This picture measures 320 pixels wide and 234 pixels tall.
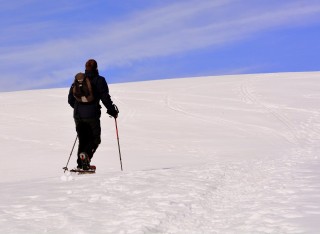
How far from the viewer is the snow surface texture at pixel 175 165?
4961 mm

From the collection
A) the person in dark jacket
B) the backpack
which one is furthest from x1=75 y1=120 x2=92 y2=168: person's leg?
the backpack

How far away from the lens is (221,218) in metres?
5.16

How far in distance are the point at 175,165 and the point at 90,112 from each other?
3.03m

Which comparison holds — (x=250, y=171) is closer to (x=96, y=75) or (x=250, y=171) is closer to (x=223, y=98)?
(x=96, y=75)

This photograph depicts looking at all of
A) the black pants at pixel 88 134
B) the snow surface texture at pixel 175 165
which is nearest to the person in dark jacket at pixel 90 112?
the black pants at pixel 88 134

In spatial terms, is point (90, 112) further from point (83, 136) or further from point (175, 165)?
point (175, 165)

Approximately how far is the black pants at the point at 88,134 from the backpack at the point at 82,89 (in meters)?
0.42

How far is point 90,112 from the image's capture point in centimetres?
841

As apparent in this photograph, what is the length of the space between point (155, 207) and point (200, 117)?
12651mm

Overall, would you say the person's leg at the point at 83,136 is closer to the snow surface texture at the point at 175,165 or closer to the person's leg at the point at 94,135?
the person's leg at the point at 94,135

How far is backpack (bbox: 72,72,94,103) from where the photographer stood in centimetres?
823

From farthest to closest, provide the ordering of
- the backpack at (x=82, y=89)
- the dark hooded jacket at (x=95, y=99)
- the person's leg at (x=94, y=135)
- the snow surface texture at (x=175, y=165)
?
the person's leg at (x=94, y=135) < the dark hooded jacket at (x=95, y=99) < the backpack at (x=82, y=89) < the snow surface texture at (x=175, y=165)

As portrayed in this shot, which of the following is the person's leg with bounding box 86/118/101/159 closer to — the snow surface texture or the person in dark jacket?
the person in dark jacket

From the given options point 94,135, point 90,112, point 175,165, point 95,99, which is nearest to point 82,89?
point 95,99
